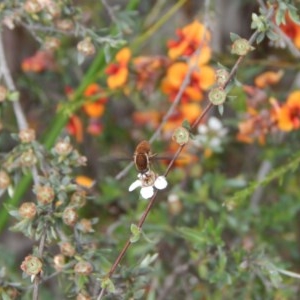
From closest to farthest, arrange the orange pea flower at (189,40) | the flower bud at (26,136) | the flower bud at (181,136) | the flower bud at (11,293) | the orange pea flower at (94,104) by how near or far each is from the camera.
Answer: the flower bud at (181,136), the flower bud at (11,293), the flower bud at (26,136), the orange pea flower at (189,40), the orange pea flower at (94,104)

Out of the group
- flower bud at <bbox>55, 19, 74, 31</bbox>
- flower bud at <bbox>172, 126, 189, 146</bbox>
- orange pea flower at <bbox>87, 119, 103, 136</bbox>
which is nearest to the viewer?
flower bud at <bbox>172, 126, 189, 146</bbox>

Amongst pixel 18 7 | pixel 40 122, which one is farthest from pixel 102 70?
pixel 40 122

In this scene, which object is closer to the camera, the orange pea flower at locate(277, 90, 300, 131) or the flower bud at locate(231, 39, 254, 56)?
the flower bud at locate(231, 39, 254, 56)

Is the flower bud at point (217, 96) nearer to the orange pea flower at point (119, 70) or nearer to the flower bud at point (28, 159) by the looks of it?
the flower bud at point (28, 159)

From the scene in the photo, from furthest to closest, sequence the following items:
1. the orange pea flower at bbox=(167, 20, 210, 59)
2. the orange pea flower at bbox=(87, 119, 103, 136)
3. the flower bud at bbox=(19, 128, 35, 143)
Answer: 1. the orange pea flower at bbox=(87, 119, 103, 136)
2. the orange pea flower at bbox=(167, 20, 210, 59)
3. the flower bud at bbox=(19, 128, 35, 143)

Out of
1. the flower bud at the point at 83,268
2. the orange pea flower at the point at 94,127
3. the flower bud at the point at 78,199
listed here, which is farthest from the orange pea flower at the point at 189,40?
the flower bud at the point at 83,268

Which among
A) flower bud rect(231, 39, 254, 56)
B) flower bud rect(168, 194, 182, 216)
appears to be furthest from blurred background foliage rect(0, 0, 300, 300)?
flower bud rect(231, 39, 254, 56)

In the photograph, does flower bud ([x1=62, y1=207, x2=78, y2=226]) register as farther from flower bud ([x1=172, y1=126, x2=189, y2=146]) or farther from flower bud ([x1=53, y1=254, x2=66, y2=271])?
flower bud ([x1=172, y1=126, x2=189, y2=146])
